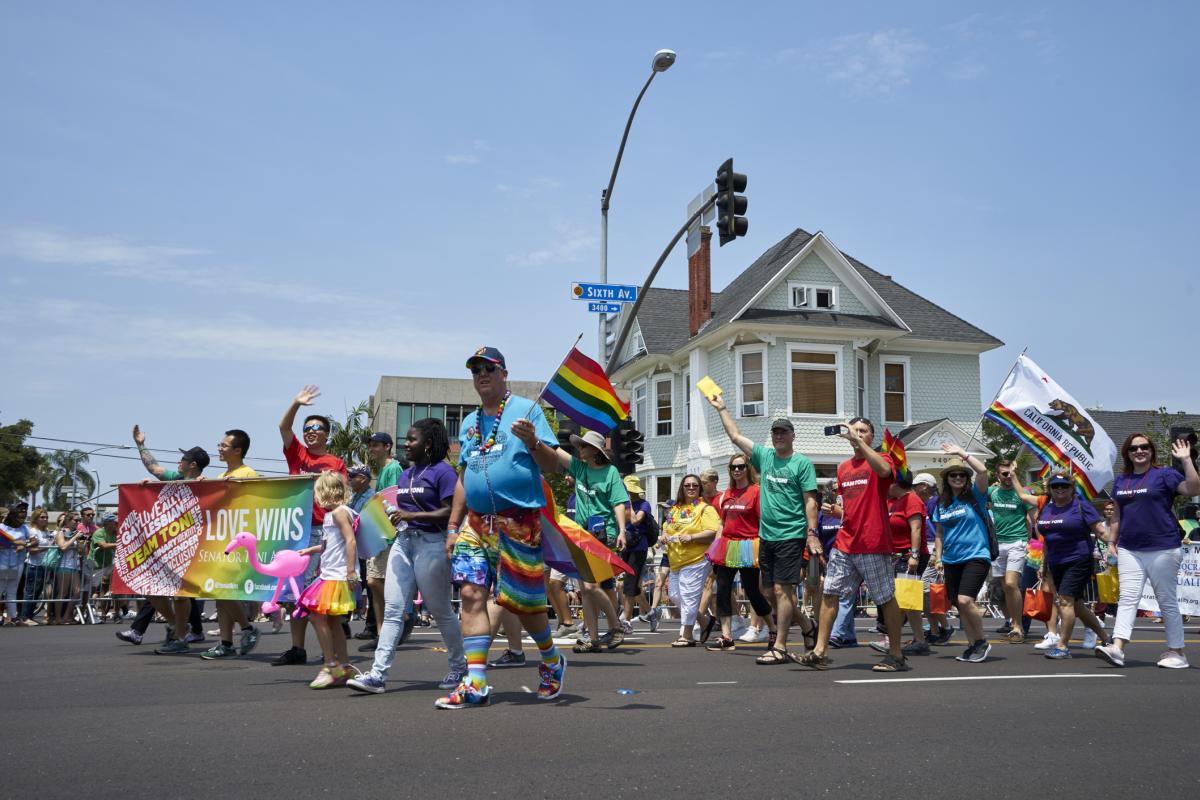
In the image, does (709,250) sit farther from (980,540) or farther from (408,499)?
(408,499)

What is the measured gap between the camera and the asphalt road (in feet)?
14.1

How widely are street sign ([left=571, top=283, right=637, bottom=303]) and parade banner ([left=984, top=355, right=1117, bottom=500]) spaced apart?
830 centimetres

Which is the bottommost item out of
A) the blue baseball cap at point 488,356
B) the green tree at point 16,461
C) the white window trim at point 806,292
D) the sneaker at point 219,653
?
the sneaker at point 219,653

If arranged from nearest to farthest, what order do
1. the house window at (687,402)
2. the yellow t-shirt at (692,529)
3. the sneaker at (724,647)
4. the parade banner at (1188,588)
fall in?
the sneaker at (724,647)
the yellow t-shirt at (692,529)
the parade banner at (1188,588)
the house window at (687,402)

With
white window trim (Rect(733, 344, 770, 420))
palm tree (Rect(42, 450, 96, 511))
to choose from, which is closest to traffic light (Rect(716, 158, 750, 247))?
white window trim (Rect(733, 344, 770, 420))

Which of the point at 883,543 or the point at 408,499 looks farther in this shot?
the point at 883,543

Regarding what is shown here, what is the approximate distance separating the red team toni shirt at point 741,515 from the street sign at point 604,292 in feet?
25.9

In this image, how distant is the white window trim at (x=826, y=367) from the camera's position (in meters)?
30.6

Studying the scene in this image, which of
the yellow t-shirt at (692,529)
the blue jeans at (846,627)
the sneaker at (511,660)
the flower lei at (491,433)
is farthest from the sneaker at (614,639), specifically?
the flower lei at (491,433)

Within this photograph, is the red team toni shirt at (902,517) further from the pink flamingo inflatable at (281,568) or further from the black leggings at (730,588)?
the pink flamingo inflatable at (281,568)

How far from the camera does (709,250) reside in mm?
33562

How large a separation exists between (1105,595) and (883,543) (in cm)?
776

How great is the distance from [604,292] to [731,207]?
270cm

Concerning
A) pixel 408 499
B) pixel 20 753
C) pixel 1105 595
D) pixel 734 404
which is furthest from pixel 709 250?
pixel 20 753
